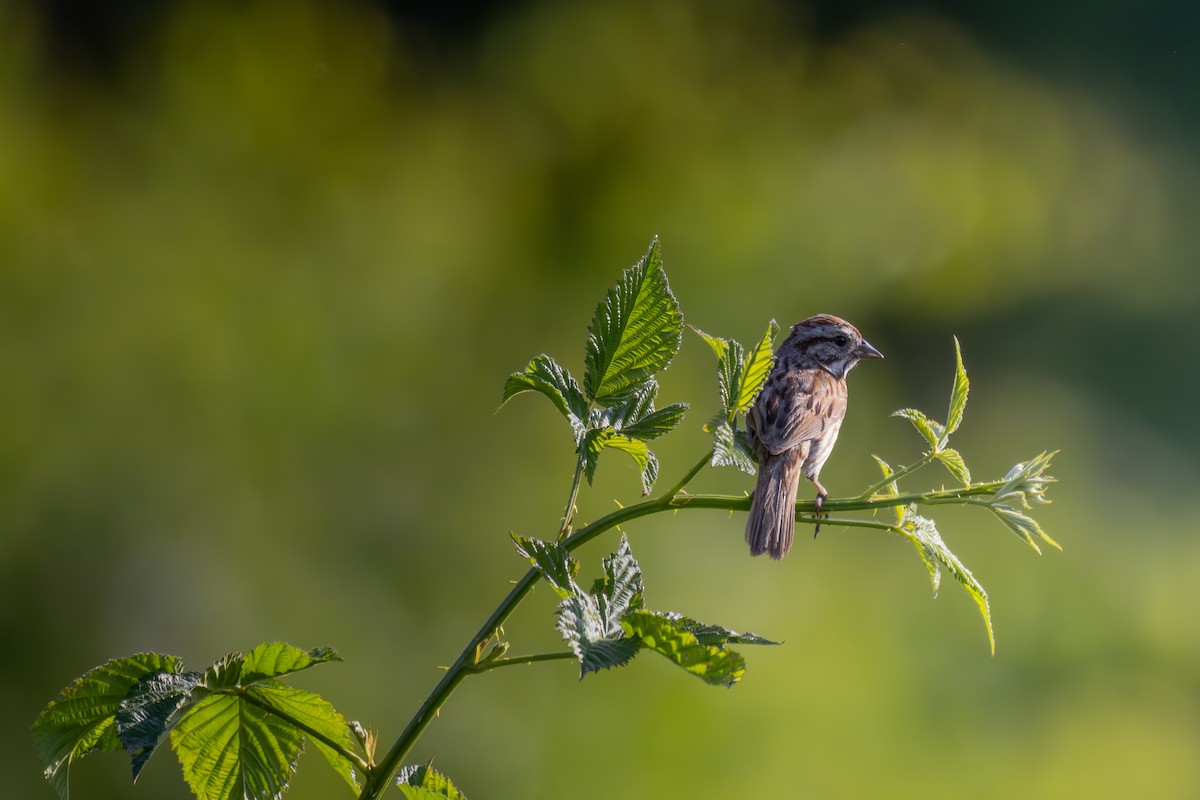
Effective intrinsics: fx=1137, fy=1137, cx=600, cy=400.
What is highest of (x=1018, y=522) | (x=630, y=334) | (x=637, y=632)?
(x=1018, y=522)

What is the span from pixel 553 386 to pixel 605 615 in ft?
0.92

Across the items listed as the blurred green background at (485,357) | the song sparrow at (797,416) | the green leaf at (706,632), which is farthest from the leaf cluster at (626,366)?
the blurred green background at (485,357)

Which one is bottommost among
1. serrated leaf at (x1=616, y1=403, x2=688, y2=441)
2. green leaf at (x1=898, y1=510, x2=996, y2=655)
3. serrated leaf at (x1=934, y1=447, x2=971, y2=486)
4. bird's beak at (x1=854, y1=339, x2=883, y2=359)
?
serrated leaf at (x1=616, y1=403, x2=688, y2=441)

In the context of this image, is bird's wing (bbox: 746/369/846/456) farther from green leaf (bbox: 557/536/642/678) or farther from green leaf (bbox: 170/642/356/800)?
green leaf (bbox: 170/642/356/800)

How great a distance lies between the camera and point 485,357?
589 cm

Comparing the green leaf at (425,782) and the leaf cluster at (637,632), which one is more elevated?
the leaf cluster at (637,632)

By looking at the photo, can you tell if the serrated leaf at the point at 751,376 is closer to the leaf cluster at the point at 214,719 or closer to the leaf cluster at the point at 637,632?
the leaf cluster at the point at 637,632

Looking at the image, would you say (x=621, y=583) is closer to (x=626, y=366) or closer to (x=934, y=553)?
(x=626, y=366)

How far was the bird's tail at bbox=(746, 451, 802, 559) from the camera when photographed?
2125mm

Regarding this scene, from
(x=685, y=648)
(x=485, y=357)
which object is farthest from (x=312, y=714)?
(x=485, y=357)

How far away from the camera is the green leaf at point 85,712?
1133mm

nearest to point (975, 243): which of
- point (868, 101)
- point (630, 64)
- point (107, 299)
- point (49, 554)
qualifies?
point (868, 101)

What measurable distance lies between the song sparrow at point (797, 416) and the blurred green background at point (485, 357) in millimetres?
2051

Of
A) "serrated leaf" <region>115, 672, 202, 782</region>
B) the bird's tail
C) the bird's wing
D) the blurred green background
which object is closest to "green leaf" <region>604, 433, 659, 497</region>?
"serrated leaf" <region>115, 672, 202, 782</region>
